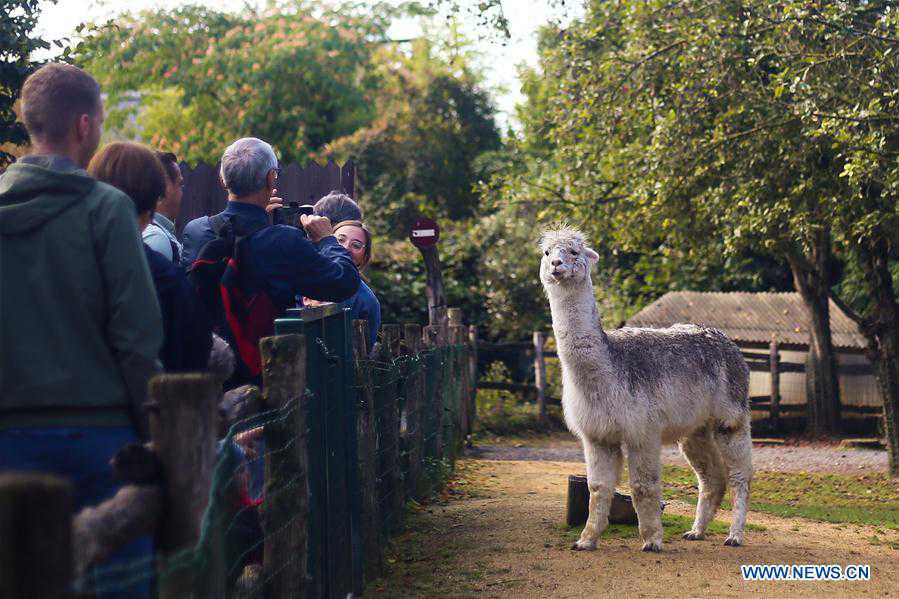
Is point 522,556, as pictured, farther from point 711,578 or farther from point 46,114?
point 46,114

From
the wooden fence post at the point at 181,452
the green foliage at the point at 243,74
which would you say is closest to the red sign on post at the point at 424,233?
the wooden fence post at the point at 181,452

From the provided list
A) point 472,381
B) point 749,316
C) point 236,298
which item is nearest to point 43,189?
point 236,298

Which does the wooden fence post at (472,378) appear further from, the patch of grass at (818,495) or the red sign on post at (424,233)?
the red sign on post at (424,233)

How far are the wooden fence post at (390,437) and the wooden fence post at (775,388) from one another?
13.6 metres

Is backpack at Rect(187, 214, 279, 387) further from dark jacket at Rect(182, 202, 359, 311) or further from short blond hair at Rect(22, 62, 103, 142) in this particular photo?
short blond hair at Rect(22, 62, 103, 142)

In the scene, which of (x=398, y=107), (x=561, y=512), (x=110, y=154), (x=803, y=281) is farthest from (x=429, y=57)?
(x=110, y=154)

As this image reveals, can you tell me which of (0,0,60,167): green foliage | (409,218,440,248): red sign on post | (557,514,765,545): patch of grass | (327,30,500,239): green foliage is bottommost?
(557,514,765,545): patch of grass

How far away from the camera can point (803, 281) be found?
1931cm

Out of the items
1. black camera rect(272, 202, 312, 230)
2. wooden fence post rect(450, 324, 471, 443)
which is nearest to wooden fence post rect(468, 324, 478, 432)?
wooden fence post rect(450, 324, 471, 443)

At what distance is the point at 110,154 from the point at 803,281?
55.1ft

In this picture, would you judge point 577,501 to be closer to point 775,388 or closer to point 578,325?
point 578,325

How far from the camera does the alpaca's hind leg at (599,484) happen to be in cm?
750

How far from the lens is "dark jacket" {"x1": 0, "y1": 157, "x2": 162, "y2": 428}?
3.33 meters

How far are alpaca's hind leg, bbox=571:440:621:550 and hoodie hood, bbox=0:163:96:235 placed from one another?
487 cm
